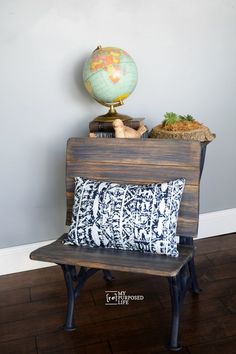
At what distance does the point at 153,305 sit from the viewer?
79.3 inches

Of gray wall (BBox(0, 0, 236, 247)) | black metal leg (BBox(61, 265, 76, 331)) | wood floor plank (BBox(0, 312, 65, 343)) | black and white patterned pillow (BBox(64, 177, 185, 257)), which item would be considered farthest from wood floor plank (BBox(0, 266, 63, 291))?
black and white patterned pillow (BBox(64, 177, 185, 257))

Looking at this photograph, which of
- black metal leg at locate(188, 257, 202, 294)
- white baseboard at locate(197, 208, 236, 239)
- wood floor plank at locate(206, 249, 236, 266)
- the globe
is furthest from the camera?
white baseboard at locate(197, 208, 236, 239)

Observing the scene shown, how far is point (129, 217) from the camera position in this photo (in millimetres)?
1710

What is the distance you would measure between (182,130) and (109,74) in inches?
16.2

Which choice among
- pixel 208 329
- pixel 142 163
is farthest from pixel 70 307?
pixel 142 163

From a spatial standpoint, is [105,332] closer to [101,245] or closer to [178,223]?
[101,245]

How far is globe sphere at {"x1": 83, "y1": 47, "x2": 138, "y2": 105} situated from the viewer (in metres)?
1.90

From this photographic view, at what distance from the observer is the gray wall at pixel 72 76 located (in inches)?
84.7

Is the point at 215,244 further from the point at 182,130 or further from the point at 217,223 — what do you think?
the point at 182,130

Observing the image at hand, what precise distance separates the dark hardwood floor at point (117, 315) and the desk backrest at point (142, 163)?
0.42 meters

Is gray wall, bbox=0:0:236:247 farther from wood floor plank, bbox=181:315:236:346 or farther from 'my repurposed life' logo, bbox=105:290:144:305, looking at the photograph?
wood floor plank, bbox=181:315:236:346

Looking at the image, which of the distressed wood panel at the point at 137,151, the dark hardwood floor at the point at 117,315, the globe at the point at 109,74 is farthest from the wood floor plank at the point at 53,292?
the globe at the point at 109,74
